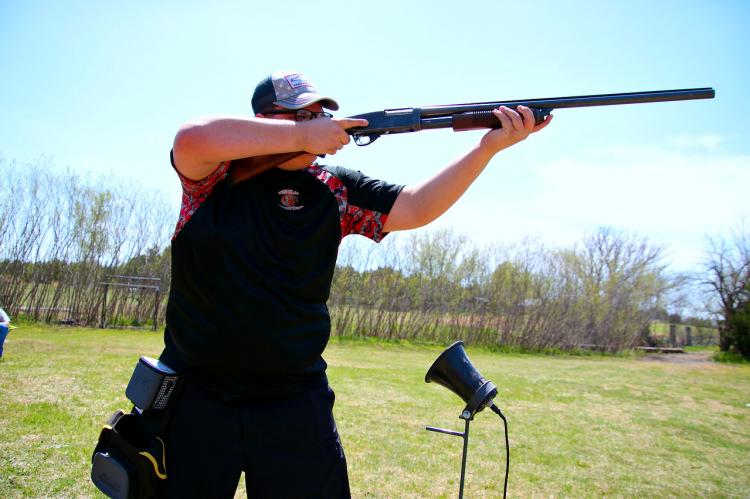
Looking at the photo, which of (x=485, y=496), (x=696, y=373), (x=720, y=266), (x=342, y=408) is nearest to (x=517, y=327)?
(x=696, y=373)

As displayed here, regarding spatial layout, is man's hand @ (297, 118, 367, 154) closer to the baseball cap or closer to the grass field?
the baseball cap

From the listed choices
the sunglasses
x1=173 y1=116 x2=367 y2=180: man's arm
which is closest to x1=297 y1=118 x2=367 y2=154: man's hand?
x1=173 y1=116 x2=367 y2=180: man's arm

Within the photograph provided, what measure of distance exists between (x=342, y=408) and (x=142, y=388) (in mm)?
6949

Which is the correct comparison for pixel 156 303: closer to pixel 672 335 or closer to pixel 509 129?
pixel 509 129

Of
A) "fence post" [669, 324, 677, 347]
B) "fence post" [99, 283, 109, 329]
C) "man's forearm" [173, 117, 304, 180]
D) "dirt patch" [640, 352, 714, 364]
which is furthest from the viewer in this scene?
"fence post" [669, 324, 677, 347]

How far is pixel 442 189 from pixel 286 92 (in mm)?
795

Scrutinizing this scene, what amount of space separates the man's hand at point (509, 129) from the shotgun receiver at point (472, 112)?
0.19 ft

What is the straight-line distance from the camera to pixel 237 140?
1869mm

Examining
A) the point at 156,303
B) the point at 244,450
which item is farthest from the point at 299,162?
the point at 156,303

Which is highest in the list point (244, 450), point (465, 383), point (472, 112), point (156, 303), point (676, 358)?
point (472, 112)

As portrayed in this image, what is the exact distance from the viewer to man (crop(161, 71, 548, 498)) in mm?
1883

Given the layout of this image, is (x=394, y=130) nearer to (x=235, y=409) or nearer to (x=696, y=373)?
(x=235, y=409)

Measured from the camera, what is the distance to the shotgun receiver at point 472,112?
8.52 feet

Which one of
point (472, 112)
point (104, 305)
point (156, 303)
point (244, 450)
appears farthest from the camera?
point (156, 303)
